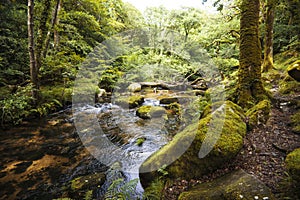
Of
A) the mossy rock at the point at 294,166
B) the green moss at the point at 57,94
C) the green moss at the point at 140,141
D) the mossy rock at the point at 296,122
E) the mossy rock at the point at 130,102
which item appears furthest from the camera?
the mossy rock at the point at 130,102

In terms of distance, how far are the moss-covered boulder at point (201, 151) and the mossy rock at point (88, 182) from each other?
39.0 inches

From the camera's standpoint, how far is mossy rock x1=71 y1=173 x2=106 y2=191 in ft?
12.0

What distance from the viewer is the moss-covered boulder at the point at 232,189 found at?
2.20 m

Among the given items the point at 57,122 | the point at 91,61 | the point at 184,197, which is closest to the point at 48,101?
the point at 57,122

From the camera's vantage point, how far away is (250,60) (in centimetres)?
486

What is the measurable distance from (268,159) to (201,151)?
1.08 metres

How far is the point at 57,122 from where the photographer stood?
24.8 ft

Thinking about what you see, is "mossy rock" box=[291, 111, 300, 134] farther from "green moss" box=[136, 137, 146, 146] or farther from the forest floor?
"green moss" box=[136, 137, 146, 146]

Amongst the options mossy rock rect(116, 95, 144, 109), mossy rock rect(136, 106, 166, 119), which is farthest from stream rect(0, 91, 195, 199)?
mossy rock rect(116, 95, 144, 109)

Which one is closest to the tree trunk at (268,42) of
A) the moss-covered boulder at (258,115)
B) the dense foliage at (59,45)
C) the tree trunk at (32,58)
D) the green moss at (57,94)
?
the dense foliage at (59,45)

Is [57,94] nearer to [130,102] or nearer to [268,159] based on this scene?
[130,102]

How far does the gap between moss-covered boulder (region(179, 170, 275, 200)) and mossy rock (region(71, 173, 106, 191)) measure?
80.6 inches

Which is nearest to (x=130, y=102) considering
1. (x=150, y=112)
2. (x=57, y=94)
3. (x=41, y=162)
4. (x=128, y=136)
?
(x=150, y=112)

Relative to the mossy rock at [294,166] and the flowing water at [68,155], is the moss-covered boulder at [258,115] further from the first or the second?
the flowing water at [68,155]
